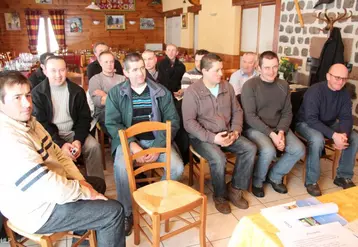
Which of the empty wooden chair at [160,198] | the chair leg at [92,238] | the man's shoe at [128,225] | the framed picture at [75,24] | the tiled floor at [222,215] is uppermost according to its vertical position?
the framed picture at [75,24]

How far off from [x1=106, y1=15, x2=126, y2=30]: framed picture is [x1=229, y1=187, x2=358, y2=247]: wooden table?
948 centimetres

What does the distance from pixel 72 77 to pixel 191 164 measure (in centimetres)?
209

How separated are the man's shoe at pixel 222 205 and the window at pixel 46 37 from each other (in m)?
8.81

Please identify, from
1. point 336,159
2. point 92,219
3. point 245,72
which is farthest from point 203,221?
point 245,72

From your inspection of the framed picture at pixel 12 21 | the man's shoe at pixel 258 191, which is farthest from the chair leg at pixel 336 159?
the framed picture at pixel 12 21

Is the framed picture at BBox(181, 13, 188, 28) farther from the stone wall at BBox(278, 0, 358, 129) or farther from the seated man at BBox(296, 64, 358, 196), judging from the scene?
the seated man at BBox(296, 64, 358, 196)

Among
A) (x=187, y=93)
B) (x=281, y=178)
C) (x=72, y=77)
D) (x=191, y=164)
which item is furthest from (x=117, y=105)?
(x=72, y=77)

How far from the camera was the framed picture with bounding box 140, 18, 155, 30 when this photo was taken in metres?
10.0

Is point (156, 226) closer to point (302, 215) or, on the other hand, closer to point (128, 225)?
point (128, 225)

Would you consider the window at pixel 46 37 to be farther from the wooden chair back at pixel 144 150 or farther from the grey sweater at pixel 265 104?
the wooden chair back at pixel 144 150

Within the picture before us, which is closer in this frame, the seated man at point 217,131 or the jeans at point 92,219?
the jeans at point 92,219

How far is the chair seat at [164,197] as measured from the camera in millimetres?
1688

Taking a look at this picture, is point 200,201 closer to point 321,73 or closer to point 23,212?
point 23,212

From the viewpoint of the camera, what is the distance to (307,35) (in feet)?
13.6
